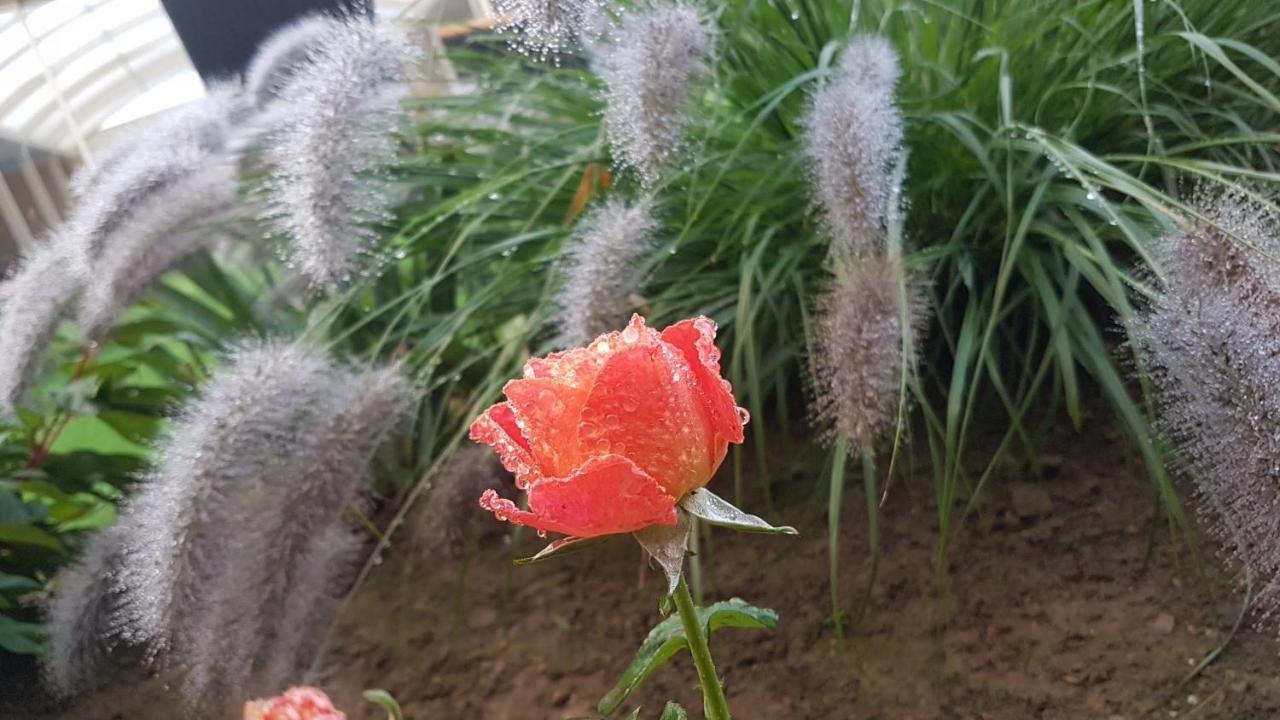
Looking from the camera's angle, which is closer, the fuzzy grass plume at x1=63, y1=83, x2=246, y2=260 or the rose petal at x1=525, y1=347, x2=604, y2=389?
the rose petal at x1=525, y1=347, x2=604, y2=389

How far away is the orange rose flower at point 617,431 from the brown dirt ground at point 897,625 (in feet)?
1.18

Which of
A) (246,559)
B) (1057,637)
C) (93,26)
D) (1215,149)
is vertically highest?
(93,26)

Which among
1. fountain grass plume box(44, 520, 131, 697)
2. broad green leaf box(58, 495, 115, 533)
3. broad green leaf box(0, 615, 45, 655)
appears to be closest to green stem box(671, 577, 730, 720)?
fountain grass plume box(44, 520, 131, 697)

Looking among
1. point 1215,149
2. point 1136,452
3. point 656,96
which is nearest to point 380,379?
point 656,96

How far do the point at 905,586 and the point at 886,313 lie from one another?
0.25 m

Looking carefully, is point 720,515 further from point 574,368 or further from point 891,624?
point 891,624

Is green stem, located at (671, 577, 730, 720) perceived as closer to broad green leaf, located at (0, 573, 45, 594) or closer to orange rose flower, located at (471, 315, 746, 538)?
orange rose flower, located at (471, 315, 746, 538)

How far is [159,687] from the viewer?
816 millimetres

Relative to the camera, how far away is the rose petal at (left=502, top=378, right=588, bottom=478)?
1.17 feet

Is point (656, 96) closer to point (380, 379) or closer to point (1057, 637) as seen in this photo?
point (380, 379)

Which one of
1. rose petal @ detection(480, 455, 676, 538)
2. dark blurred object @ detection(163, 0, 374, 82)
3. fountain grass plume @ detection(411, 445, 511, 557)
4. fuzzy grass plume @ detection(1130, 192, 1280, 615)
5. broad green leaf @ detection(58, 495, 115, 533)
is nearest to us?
rose petal @ detection(480, 455, 676, 538)

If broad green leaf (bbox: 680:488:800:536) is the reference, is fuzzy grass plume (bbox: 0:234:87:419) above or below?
above

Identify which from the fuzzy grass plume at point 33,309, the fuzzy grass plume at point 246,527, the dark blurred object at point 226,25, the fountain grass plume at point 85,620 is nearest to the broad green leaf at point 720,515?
the fuzzy grass plume at point 246,527

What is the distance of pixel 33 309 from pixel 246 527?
13.5 inches
